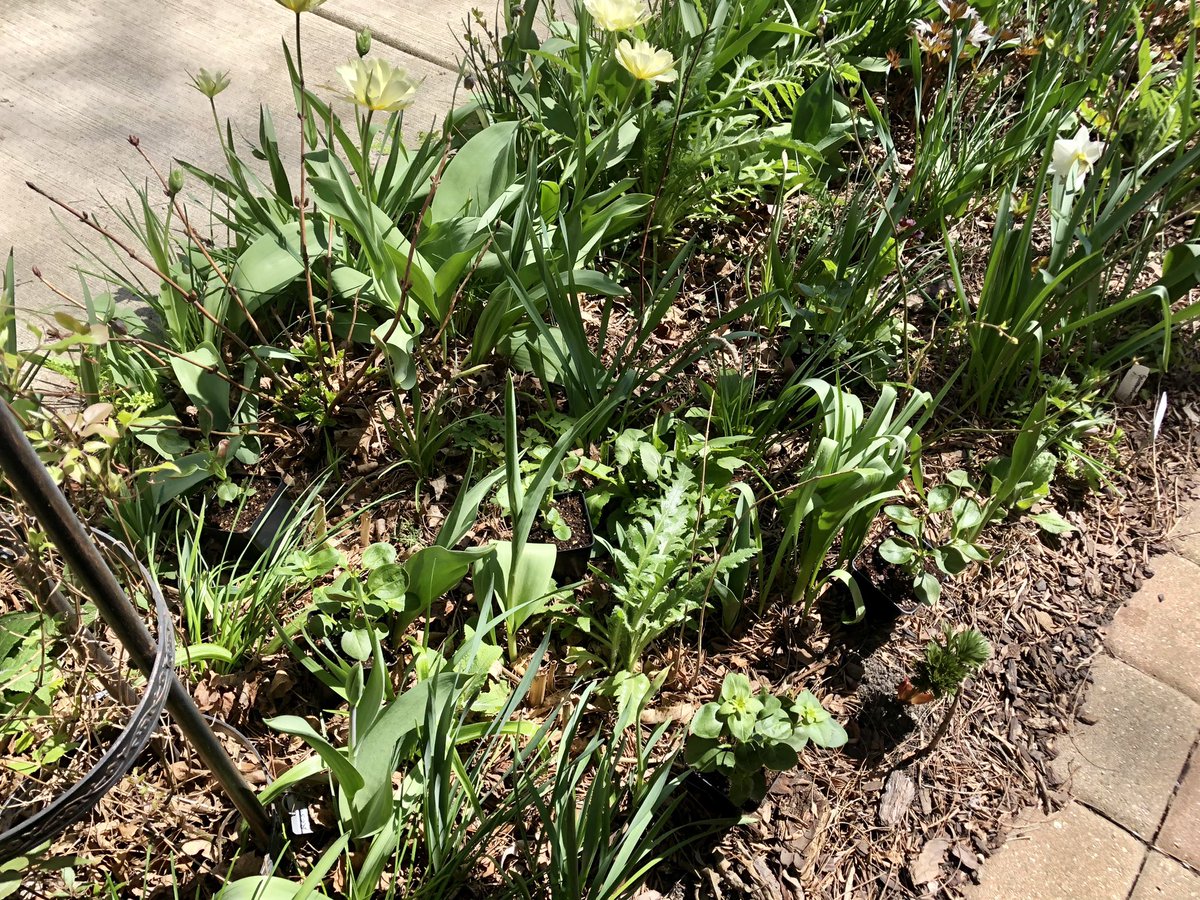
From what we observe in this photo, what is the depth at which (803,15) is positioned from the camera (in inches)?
113

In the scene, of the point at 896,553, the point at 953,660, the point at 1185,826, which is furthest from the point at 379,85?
the point at 1185,826

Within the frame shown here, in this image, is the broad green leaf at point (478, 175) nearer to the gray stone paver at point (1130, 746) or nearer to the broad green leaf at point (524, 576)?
the broad green leaf at point (524, 576)

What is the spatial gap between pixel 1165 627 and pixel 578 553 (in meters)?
1.39

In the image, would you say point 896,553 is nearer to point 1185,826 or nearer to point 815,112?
point 1185,826

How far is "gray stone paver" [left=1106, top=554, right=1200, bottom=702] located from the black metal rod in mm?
1917

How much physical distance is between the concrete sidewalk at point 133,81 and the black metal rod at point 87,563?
4.78 feet

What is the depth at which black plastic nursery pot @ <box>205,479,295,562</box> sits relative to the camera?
1908 mm

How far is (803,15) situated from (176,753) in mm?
2674

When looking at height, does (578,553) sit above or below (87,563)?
below

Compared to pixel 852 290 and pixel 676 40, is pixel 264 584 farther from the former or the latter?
pixel 676 40

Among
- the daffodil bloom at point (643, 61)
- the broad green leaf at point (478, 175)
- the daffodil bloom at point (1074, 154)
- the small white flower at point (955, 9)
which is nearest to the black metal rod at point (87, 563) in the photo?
the daffodil bloom at point (643, 61)

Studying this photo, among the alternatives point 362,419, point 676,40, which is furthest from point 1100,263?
point 362,419

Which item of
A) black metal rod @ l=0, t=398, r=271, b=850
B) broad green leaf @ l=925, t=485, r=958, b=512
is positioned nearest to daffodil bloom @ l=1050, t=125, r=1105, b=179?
broad green leaf @ l=925, t=485, r=958, b=512

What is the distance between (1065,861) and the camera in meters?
1.76
